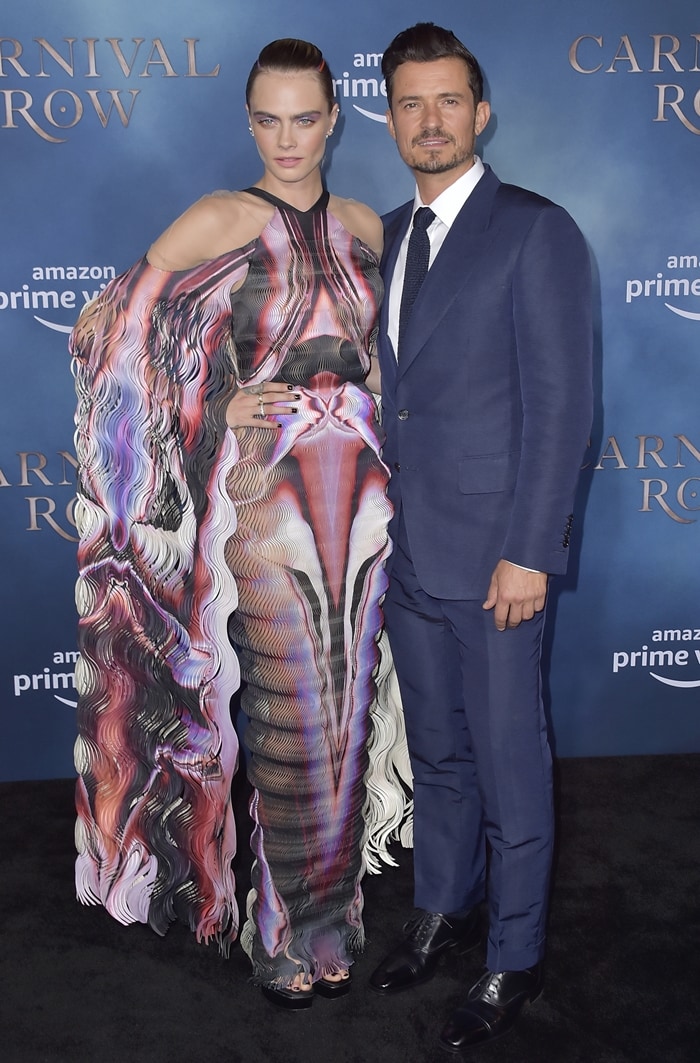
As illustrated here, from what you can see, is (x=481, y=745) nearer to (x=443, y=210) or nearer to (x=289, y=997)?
(x=289, y=997)

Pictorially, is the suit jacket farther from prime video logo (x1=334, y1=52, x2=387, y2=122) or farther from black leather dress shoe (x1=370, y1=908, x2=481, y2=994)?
prime video logo (x1=334, y1=52, x2=387, y2=122)

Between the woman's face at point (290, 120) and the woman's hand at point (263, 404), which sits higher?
the woman's face at point (290, 120)

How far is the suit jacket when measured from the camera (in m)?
2.19

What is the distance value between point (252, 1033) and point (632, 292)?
7.71 ft

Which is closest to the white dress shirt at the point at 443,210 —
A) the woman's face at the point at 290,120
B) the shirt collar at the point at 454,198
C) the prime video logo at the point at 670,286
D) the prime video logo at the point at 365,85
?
the shirt collar at the point at 454,198

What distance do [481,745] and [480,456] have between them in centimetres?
64

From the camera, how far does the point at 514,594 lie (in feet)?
7.45

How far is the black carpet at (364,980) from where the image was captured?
238 centimetres

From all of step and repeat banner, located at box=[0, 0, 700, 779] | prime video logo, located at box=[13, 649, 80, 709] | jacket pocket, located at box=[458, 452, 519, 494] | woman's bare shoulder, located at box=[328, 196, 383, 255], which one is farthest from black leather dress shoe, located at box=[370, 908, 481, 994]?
woman's bare shoulder, located at box=[328, 196, 383, 255]

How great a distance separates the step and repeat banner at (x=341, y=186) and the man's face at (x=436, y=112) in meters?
1.03

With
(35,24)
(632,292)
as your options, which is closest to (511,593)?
(632,292)

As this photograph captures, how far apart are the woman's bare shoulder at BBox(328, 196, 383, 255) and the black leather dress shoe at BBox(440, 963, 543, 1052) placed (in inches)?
64.7

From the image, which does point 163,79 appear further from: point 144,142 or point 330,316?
point 330,316

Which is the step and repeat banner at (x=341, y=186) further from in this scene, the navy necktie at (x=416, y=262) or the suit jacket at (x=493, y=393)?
the suit jacket at (x=493, y=393)
